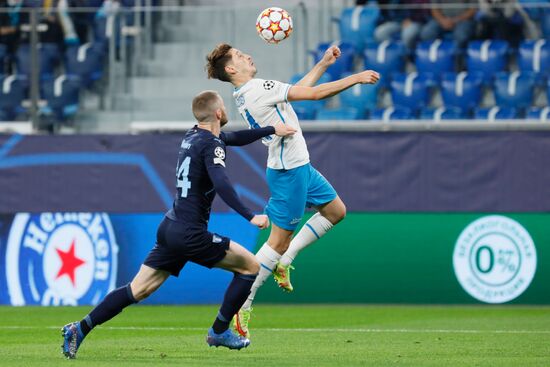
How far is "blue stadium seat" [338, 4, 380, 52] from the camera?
17.2 metres

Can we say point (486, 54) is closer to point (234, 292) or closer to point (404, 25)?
point (404, 25)

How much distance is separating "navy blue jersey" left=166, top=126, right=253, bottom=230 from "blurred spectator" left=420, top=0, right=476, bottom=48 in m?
8.56

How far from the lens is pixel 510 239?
14570 mm

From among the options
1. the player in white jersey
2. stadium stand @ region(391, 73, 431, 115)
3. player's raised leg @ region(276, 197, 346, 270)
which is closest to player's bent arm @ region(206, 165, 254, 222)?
Answer: the player in white jersey

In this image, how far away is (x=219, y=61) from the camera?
10383mm

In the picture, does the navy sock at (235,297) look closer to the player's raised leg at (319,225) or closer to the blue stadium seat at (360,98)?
the player's raised leg at (319,225)

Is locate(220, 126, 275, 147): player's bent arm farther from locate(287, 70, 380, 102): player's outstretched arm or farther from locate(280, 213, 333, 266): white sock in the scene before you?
locate(280, 213, 333, 266): white sock

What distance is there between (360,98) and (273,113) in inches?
246

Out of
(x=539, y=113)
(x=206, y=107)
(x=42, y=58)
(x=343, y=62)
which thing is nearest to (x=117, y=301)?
(x=206, y=107)

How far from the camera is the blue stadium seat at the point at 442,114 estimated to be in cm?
1647

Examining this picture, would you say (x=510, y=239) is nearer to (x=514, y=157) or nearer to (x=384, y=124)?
(x=514, y=157)

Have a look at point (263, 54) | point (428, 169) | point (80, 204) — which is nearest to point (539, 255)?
point (428, 169)

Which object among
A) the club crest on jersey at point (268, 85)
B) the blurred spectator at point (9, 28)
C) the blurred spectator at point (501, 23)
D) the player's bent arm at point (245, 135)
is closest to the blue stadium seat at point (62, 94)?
the blurred spectator at point (9, 28)

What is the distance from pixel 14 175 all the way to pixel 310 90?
6.80m
